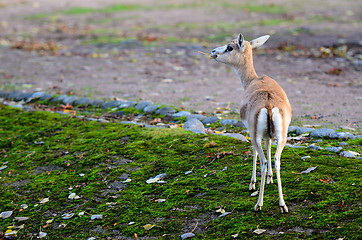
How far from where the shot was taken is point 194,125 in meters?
7.93

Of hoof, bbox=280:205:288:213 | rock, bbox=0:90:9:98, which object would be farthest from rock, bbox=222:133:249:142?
rock, bbox=0:90:9:98

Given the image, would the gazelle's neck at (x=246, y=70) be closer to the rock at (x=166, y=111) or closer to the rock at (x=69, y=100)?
the rock at (x=166, y=111)

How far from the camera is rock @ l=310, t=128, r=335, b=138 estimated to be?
7.04 m

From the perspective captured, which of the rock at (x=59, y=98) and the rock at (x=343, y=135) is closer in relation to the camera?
the rock at (x=343, y=135)

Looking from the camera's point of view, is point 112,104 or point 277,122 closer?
point 277,122

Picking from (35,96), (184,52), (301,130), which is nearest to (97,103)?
(35,96)

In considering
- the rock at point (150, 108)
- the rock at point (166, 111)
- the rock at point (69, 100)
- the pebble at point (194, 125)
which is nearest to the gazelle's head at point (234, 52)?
the pebble at point (194, 125)

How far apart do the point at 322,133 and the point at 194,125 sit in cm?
233

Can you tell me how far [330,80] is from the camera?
11305 millimetres

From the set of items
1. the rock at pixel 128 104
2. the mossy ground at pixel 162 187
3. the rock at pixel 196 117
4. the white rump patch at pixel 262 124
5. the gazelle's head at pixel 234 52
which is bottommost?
the mossy ground at pixel 162 187

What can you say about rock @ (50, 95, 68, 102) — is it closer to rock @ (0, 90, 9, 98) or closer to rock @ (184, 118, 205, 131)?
rock @ (0, 90, 9, 98)

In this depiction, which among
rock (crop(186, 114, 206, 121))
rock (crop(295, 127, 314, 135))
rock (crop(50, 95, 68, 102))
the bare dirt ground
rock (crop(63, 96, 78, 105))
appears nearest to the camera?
rock (crop(295, 127, 314, 135))

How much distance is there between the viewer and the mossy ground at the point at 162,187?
4.70 metres

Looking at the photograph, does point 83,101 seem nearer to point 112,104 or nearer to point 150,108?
point 112,104
